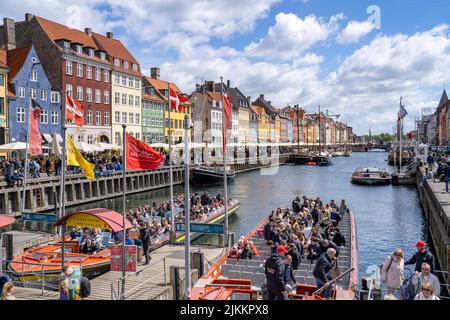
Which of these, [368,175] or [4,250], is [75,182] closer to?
[4,250]

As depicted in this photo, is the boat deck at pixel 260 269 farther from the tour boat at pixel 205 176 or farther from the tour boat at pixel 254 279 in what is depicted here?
the tour boat at pixel 205 176

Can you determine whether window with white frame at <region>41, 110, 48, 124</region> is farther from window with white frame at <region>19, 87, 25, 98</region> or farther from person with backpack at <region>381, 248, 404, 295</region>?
person with backpack at <region>381, 248, 404, 295</region>

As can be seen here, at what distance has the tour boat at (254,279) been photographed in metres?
10.3

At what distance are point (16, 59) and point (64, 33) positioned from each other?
32.0 feet

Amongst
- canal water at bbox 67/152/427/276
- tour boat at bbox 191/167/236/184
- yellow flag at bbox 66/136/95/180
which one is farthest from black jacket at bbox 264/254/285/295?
tour boat at bbox 191/167/236/184

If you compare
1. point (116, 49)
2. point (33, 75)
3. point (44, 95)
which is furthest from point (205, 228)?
point (116, 49)

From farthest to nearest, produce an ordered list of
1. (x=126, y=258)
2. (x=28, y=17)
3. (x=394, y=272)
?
(x=28, y=17) < (x=126, y=258) < (x=394, y=272)

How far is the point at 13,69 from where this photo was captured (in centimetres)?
4900

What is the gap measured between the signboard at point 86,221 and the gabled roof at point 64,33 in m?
47.4

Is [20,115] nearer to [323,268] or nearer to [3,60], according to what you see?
[3,60]

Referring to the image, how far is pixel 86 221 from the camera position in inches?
521

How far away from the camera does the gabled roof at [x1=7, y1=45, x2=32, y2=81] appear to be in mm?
48513

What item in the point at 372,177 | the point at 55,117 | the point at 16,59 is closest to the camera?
the point at 16,59

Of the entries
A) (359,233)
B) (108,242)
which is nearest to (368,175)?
(359,233)
